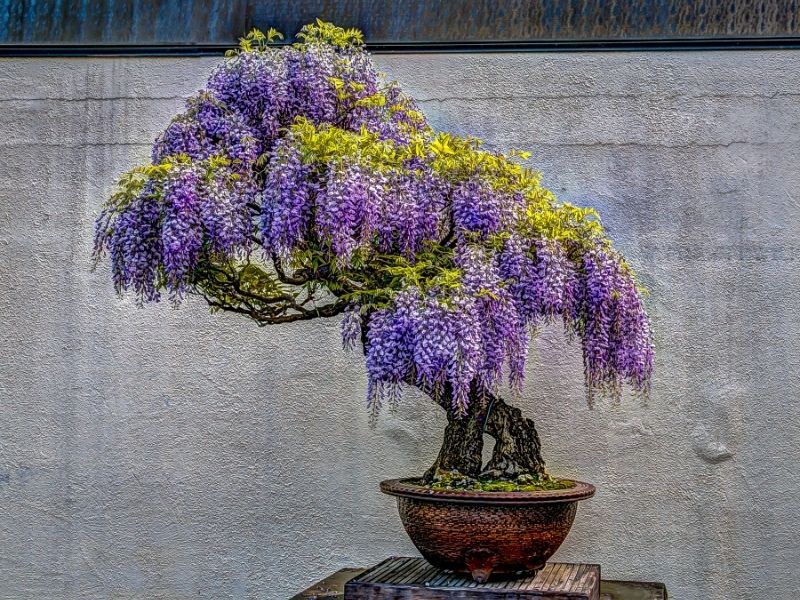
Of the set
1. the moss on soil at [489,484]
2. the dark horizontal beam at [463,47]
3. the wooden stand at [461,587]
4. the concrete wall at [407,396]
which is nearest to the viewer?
the wooden stand at [461,587]

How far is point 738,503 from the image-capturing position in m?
3.55

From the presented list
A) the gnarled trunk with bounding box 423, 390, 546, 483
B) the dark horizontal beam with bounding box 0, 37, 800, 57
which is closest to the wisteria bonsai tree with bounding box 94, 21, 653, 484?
the gnarled trunk with bounding box 423, 390, 546, 483

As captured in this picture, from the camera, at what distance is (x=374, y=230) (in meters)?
2.59

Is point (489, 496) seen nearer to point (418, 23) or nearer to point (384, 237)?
point (384, 237)

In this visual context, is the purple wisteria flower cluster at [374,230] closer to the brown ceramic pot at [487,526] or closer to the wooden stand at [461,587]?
the brown ceramic pot at [487,526]

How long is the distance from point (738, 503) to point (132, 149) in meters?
2.41

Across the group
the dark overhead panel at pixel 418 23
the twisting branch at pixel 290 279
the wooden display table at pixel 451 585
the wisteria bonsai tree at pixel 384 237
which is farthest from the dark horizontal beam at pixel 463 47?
the wooden display table at pixel 451 585

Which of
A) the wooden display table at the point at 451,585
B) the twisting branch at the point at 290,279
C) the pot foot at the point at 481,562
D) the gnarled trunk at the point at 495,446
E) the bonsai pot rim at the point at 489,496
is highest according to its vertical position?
the twisting branch at the point at 290,279

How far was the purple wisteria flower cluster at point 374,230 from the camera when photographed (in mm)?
2535

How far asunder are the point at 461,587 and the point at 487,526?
0.51 feet

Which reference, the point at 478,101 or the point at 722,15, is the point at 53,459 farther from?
the point at 722,15

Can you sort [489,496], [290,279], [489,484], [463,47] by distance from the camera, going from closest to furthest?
[489,496] → [489,484] → [290,279] → [463,47]

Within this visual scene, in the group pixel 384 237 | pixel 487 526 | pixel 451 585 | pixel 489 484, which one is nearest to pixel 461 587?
pixel 451 585

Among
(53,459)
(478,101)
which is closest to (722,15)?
(478,101)
